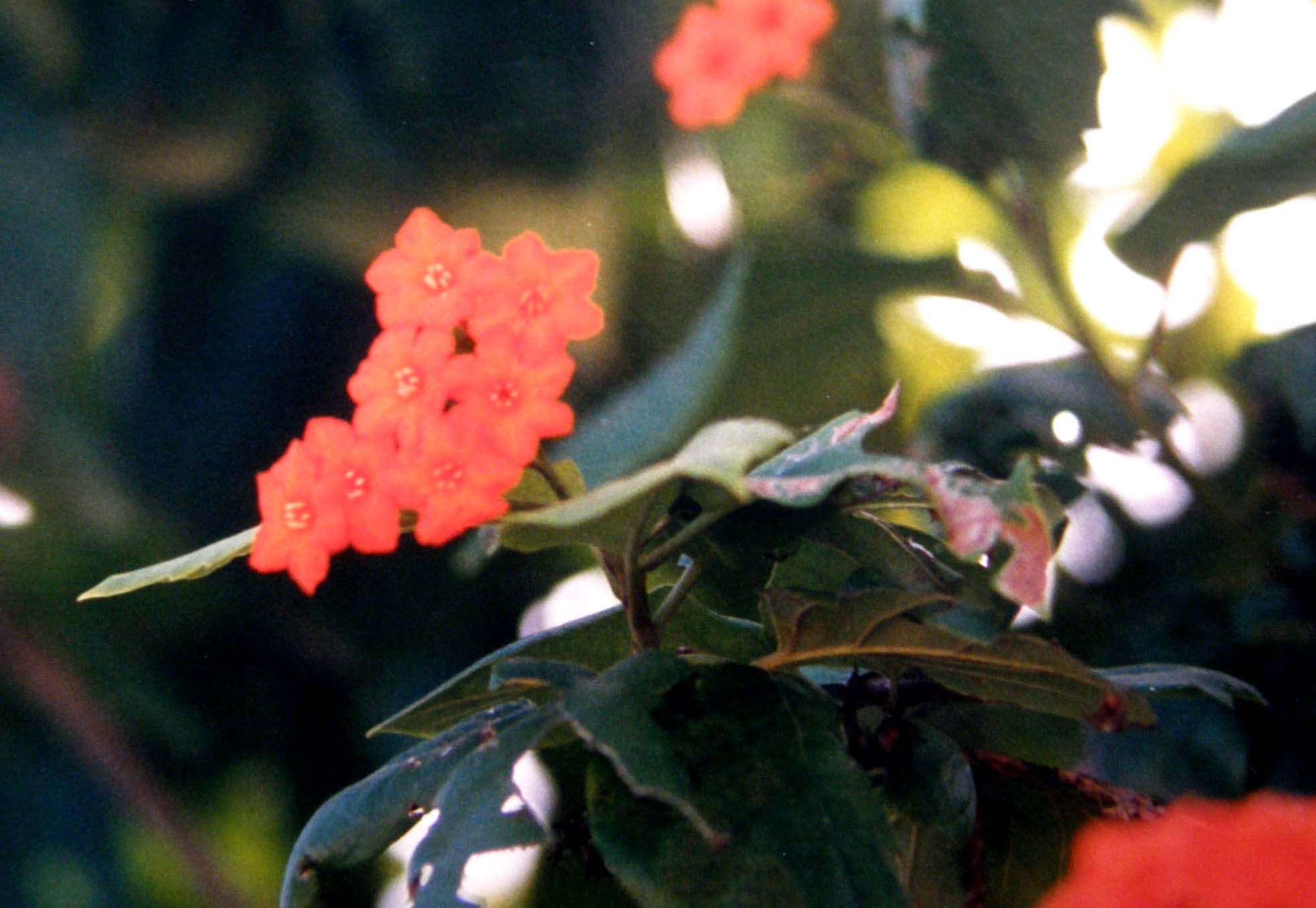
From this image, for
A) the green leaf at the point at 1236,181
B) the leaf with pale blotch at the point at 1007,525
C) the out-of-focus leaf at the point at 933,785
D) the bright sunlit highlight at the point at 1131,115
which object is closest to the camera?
the leaf with pale blotch at the point at 1007,525

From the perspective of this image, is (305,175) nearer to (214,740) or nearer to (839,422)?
(214,740)

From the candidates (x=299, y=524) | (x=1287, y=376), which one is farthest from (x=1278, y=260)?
(x=299, y=524)

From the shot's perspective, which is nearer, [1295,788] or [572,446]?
[1295,788]

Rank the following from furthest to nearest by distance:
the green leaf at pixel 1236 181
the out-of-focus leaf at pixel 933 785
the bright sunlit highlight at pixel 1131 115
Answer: the bright sunlit highlight at pixel 1131 115 < the green leaf at pixel 1236 181 < the out-of-focus leaf at pixel 933 785

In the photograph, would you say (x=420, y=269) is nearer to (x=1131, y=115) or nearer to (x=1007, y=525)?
(x=1007, y=525)

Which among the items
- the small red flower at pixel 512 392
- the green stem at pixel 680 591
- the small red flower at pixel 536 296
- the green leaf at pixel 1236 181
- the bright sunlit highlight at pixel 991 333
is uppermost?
the small red flower at pixel 536 296

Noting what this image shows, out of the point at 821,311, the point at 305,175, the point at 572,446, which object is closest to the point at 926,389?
the point at 821,311

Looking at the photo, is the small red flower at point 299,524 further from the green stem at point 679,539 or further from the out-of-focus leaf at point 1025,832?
the out-of-focus leaf at point 1025,832

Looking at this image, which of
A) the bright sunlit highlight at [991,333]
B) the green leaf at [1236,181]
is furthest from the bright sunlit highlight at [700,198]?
the green leaf at [1236,181]
